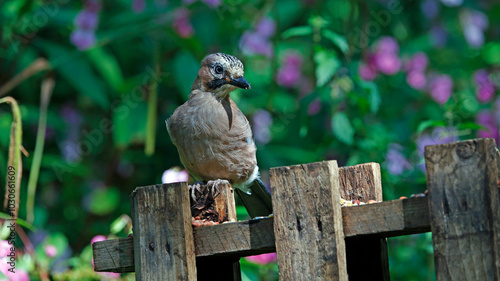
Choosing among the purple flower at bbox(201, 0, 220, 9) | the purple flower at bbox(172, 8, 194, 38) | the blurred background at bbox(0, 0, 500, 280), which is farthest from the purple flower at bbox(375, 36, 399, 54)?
the purple flower at bbox(172, 8, 194, 38)

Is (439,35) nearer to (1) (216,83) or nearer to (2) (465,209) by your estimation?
(1) (216,83)

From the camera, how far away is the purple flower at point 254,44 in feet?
16.5

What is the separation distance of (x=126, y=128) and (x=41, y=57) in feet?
3.02

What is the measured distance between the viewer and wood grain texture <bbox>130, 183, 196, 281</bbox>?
2127 mm

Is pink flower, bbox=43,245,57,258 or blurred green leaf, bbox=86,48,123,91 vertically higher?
blurred green leaf, bbox=86,48,123,91

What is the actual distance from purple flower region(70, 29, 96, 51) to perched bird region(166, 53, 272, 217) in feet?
5.24

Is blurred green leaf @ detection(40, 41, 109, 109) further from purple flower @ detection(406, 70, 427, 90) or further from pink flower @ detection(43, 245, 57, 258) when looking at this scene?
purple flower @ detection(406, 70, 427, 90)

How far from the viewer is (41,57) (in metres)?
5.13

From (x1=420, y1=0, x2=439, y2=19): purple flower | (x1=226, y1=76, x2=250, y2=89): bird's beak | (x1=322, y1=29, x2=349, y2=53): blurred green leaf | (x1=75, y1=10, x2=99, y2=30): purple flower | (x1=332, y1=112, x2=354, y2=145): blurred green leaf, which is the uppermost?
(x1=420, y1=0, x2=439, y2=19): purple flower

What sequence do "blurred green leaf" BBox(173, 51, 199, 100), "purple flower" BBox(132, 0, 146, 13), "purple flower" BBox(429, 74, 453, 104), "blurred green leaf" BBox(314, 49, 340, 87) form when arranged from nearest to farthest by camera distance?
"blurred green leaf" BBox(314, 49, 340, 87)
"blurred green leaf" BBox(173, 51, 199, 100)
"purple flower" BBox(132, 0, 146, 13)
"purple flower" BBox(429, 74, 453, 104)

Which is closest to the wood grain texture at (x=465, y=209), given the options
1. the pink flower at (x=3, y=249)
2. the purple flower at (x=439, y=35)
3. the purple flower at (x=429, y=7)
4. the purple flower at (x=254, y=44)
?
the pink flower at (x=3, y=249)

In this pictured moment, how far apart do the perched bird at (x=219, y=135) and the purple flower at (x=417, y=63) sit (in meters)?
2.86

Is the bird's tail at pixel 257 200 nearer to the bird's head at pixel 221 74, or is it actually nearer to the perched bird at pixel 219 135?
the perched bird at pixel 219 135

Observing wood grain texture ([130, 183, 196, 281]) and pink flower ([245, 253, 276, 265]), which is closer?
wood grain texture ([130, 183, 196, 281])
